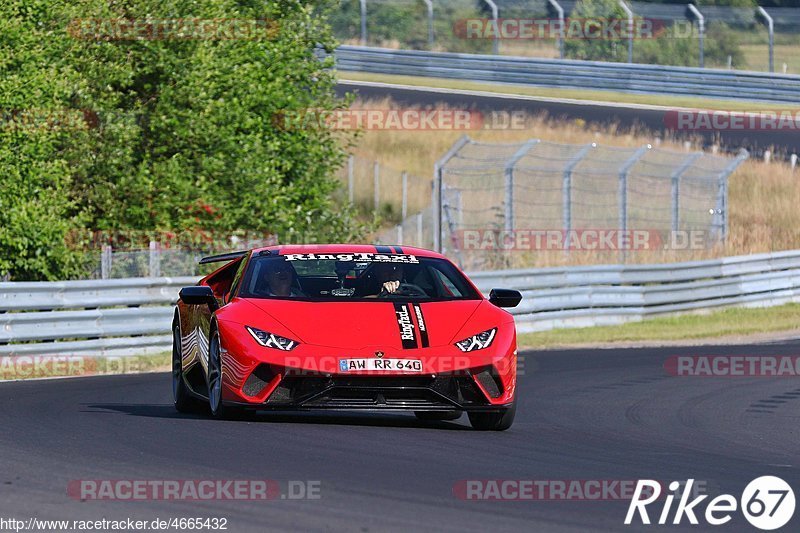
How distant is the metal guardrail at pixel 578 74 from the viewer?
4100 cm

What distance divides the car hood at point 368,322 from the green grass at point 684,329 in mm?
11227

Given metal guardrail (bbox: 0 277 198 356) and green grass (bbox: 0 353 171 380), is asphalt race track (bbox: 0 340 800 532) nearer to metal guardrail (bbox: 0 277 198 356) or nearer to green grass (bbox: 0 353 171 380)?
green grass (bbox: 0 353 171 380)

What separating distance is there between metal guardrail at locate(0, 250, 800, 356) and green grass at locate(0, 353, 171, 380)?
97 millimetres

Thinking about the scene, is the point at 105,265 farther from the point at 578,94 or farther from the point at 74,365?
the point at 578,94

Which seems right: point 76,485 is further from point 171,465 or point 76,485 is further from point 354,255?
point 354,255

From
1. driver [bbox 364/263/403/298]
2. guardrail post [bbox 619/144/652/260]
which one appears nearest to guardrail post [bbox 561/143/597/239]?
guardrail post [bbox 619/144/652/260]

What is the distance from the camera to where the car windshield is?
35.2 feet

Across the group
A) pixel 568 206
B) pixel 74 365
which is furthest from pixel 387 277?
pixel 568 206

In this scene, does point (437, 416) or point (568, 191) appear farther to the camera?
point (568, 191)

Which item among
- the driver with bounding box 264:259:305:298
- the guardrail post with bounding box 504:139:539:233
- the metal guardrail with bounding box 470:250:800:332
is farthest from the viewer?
the guardrail post with bounding box 504:139:539:233

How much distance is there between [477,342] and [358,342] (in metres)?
0.82

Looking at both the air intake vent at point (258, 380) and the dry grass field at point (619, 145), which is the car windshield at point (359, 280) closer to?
the air intake vent at point (258, 380)

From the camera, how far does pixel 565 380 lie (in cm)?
1566

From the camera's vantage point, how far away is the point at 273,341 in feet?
32.4
